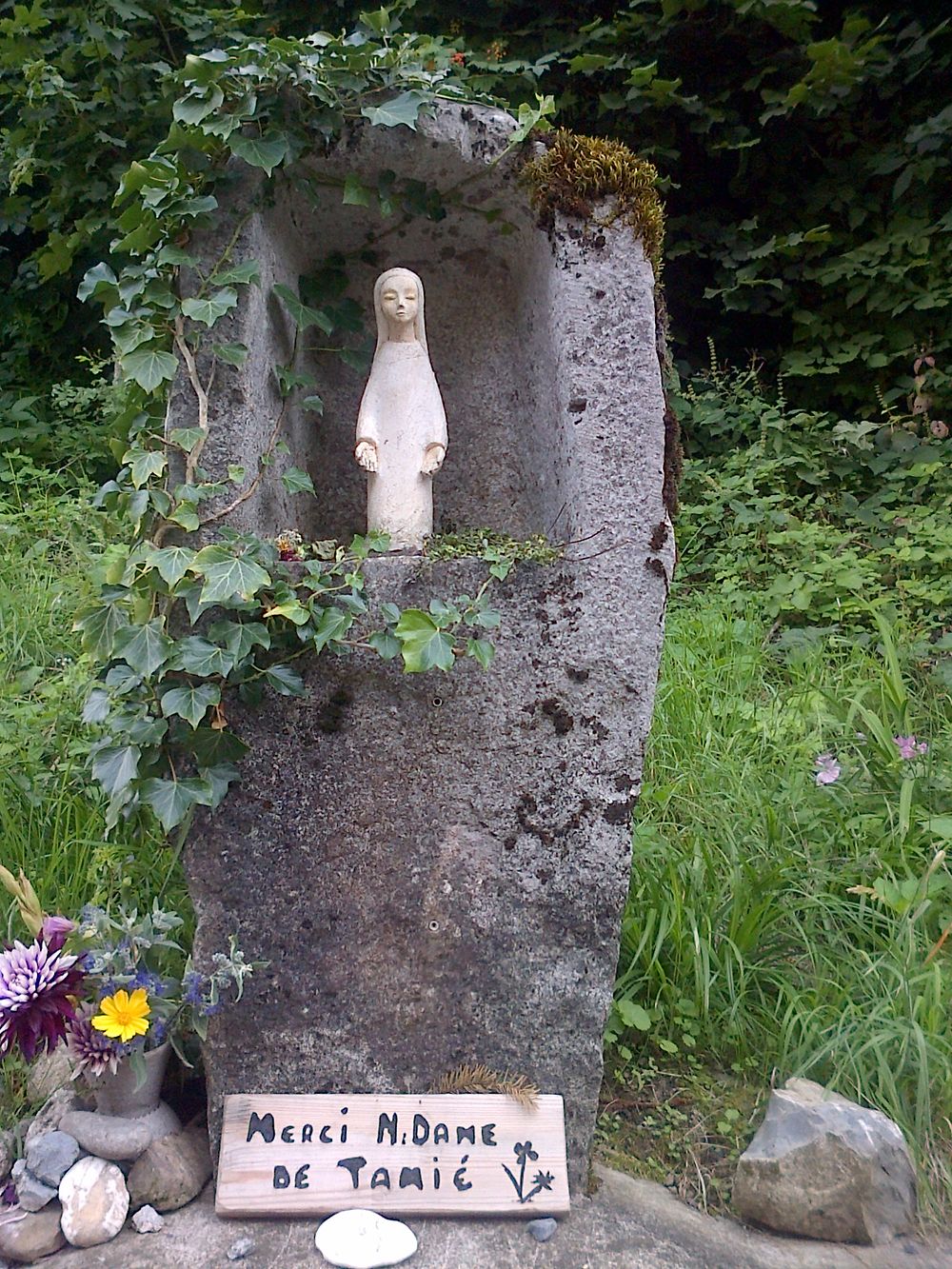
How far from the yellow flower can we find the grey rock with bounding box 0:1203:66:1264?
329 mm

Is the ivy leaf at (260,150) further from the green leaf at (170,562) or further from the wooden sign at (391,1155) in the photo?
the wooden sign at (391,1155)

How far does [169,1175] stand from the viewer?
1.85m

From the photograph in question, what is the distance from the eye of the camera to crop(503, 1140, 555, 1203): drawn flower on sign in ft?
6.00

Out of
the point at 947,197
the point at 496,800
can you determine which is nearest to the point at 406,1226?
the point at 496,800

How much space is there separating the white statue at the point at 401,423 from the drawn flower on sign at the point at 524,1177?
1.29 metres

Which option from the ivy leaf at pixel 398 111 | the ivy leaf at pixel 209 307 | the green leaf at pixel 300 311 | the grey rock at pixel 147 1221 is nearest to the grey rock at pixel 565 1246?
the grey rock at pixel 147 1221

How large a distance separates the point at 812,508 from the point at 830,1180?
10.1 ft

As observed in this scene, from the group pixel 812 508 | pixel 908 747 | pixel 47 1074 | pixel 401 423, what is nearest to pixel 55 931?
pixel 47 1074

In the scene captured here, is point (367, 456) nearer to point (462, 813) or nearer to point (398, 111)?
point (398, 111)

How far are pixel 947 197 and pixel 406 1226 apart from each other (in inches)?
193

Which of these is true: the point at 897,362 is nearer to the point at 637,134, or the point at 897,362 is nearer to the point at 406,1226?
the point at 637,134

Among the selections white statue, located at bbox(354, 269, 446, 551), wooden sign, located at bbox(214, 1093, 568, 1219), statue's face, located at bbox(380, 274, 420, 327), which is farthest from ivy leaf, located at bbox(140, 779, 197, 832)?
statue's face, located at bbox(380, 274, 420, 327)

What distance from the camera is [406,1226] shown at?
178cm

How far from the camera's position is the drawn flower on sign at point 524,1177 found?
1830mm
